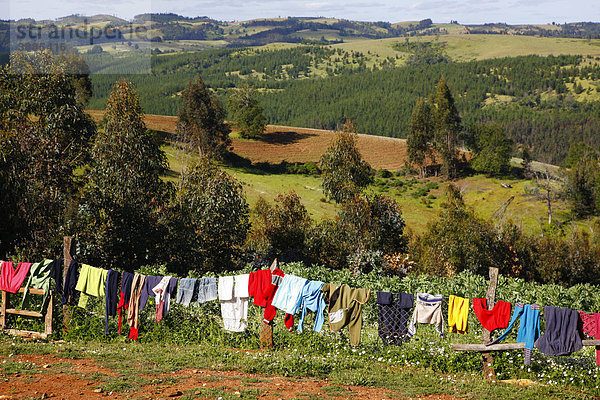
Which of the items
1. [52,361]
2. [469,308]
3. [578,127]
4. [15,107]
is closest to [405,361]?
[469,308]

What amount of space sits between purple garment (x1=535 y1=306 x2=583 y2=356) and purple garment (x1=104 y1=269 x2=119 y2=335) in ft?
36.2

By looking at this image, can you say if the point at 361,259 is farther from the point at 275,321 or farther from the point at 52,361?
the point at 52,361

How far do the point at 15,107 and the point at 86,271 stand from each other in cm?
1262

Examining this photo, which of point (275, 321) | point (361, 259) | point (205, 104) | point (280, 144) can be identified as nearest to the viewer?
point (275, 321)

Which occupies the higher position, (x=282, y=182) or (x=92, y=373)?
(x=92, y=373)

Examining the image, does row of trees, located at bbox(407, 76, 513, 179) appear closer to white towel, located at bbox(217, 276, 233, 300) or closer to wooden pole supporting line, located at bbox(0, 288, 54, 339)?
white towel, located at bbox(217, 276, 233, 300)

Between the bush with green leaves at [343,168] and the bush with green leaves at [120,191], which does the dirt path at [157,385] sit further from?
the bush with green leaves at [343,168]

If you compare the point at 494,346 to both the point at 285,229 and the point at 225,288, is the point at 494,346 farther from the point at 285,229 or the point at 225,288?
the point at 285,229

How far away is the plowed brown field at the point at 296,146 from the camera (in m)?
85.3

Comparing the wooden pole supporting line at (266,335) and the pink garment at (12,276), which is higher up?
the pink garment at (12,276)

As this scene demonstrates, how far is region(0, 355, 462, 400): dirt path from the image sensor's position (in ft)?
31.9

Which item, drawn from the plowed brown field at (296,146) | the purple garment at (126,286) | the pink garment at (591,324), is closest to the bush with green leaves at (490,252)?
Answer: the pink garment at (591,324)

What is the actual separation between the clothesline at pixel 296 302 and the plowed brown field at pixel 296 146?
68.4 meters

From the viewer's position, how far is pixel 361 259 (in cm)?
2798
